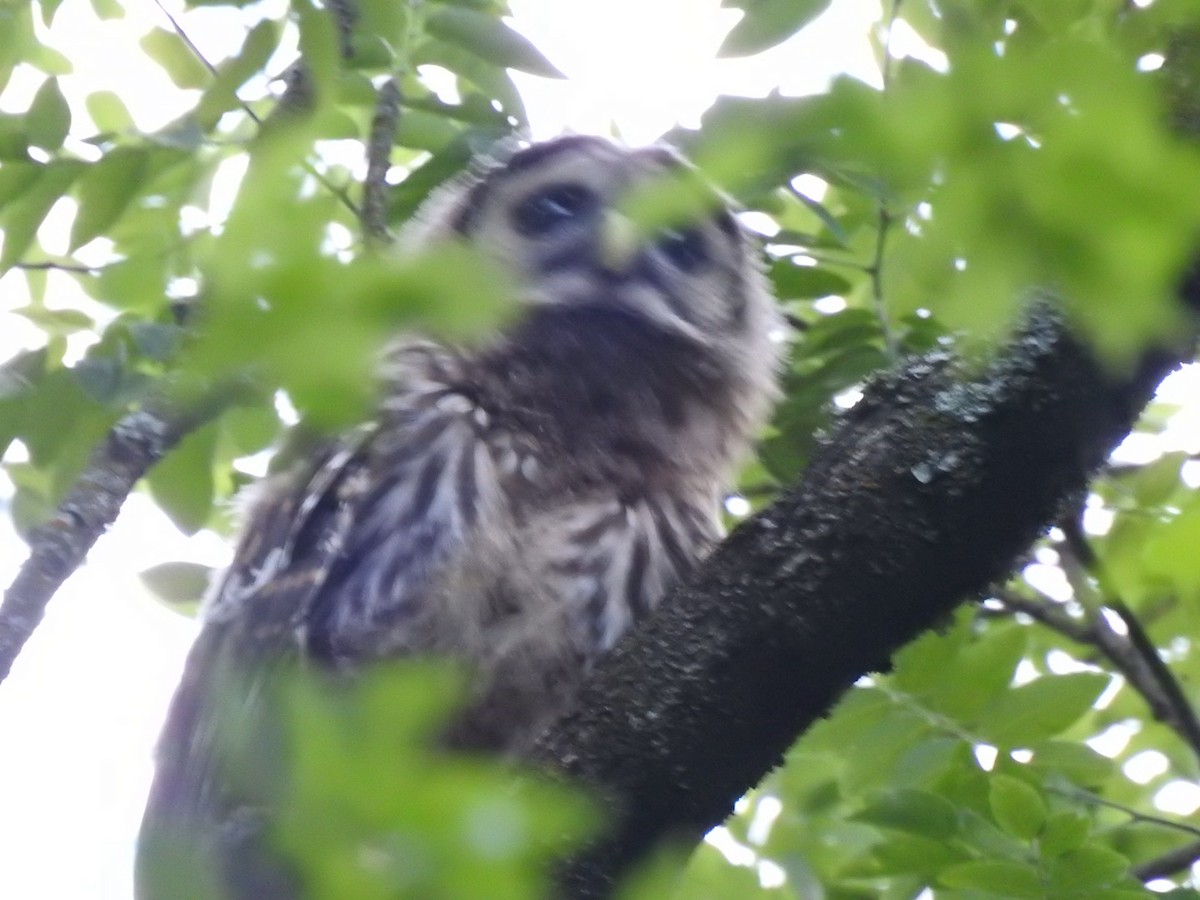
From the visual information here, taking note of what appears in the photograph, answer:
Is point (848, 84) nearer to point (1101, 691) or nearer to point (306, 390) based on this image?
point (306, 390)

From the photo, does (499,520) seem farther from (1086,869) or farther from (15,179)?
(1086,869)

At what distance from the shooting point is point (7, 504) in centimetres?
279

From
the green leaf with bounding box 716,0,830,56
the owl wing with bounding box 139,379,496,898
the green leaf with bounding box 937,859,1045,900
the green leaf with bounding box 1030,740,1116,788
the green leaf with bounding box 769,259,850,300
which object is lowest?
the green leaf with bounding box 937,859,1045,900

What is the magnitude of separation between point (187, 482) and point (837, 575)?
1.36m

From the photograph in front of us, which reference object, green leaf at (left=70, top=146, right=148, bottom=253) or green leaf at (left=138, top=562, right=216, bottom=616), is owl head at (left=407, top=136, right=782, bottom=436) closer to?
green leaf at (left=70, top=146, right=148, bottom=253)

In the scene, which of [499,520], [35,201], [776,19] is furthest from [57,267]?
[776,19]

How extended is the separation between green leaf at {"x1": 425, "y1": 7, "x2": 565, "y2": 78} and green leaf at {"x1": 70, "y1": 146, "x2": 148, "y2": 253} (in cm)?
53

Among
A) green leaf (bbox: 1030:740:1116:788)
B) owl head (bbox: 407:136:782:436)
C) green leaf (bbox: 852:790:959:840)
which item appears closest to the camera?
green leaf (bbox: 852:790:959:840)

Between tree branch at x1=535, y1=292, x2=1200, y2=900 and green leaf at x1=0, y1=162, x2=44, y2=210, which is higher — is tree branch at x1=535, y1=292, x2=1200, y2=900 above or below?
below

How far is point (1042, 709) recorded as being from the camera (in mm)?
2654

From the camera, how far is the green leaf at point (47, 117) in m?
2.50

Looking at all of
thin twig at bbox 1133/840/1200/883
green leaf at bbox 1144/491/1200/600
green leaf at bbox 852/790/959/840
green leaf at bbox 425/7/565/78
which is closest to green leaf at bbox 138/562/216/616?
green leaf at bbox 425/7/565/78

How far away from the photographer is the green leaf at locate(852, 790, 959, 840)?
2.26m

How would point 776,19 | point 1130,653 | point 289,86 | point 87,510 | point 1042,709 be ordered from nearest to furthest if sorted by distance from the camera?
point 776,19
point 87,510
point 289,86
point 1042,709
point 1130,653
